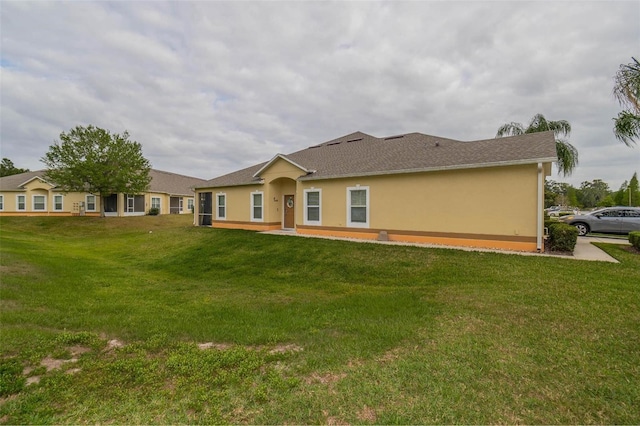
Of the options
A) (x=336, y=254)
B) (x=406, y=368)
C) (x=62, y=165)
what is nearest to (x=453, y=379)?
(x=406, y=368)

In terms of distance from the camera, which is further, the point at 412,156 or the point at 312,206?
the point at 312,206

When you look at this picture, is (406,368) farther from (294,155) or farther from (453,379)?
(294,155)

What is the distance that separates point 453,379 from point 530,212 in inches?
341

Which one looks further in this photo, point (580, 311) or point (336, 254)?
point (336, 254)

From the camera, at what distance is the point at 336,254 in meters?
10.5

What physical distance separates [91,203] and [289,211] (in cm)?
2566

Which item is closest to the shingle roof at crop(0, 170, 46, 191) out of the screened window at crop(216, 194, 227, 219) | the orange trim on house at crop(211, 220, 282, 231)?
the screened window at crop(216, 194, 227, 219)

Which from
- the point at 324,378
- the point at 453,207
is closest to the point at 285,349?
the point at 324,378

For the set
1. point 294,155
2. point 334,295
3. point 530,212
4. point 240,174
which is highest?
point 294,155

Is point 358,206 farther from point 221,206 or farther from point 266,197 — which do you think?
point 221,206

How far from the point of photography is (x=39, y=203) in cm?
2961

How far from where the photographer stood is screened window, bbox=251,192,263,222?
16812mm

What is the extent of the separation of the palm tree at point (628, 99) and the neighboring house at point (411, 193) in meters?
1.96

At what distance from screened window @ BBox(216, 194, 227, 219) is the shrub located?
16.6 meters
